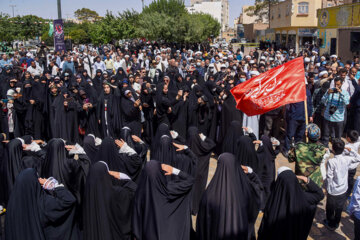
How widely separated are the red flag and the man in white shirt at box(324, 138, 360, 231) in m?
0.95

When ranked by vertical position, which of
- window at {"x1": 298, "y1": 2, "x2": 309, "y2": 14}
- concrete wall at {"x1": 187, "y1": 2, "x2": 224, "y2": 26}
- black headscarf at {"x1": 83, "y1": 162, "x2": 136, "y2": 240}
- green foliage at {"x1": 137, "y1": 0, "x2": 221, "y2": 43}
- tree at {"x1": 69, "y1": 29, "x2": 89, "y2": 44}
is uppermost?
concrete wall at {"x1": 187, "y1": 2, "x2": 224, "y2": 26}

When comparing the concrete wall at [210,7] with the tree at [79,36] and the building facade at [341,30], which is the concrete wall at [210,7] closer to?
the tree at [79,36]

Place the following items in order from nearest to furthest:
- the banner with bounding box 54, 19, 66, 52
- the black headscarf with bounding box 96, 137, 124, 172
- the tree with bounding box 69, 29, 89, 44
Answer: the black headscarf with bounding box 96, 137, 124, 172
the banner with bounding box 54, 19, 66, 52
the tree with bounding box 69, 29, 89, 44

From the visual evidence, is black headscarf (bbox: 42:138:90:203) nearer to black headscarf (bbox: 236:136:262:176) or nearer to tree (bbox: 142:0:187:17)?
black headscarf (bbox: 236:136:262:176)

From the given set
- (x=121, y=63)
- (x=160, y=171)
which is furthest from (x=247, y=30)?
(x=160, y=171)

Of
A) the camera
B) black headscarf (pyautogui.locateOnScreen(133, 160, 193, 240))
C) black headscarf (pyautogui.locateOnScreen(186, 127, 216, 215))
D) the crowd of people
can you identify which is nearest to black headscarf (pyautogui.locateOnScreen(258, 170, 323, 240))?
the crowd of people

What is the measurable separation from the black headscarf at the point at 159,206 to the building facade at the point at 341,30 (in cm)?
1424

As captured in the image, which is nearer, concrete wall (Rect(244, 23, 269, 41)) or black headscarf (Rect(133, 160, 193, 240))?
black headscarf (Rect(133, 160, 193, 240))

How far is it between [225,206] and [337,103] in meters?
4.46

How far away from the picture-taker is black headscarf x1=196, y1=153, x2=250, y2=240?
10.00 feet

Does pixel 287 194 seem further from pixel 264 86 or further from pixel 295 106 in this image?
pixel 295 106

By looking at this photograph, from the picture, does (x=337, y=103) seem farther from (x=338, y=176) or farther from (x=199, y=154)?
(x=199, y=154)

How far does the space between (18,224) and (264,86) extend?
3651 millimetres

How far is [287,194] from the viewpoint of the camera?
3049 millimetres
